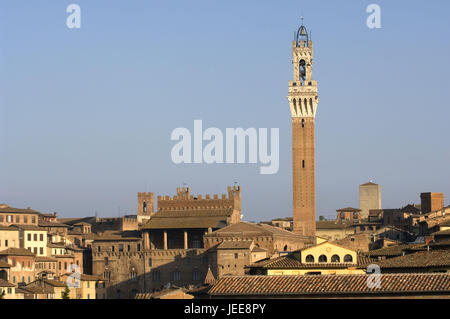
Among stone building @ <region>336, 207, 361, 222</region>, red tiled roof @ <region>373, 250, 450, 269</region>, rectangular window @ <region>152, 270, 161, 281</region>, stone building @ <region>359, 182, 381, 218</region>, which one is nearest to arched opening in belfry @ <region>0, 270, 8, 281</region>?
rectangular window @ <region>152, 270, 161, 281</region>

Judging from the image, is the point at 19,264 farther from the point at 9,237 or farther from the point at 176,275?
the point at 176,275

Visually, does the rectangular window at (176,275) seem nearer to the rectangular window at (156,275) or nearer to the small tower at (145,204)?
the rectangular window at (156,275)

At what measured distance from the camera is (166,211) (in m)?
100

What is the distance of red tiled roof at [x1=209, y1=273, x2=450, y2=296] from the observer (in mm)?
33906

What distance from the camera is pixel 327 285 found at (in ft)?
117

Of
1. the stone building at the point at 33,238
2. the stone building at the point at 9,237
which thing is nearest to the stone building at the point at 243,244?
the stone building at the point at 33,238

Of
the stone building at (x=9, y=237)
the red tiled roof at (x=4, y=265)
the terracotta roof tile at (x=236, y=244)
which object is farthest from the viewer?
the stone building at (x=9, y=237)

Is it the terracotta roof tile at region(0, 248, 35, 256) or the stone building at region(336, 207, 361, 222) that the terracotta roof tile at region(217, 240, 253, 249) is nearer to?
the terracotta roof tile at region(0, 248, 35, 256)

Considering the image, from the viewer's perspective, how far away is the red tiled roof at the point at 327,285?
33.9 m

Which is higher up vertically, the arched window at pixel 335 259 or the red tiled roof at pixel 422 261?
the red tiled roof at pixel 422 261

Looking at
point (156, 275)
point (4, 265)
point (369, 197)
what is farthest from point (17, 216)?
point (369, 197)

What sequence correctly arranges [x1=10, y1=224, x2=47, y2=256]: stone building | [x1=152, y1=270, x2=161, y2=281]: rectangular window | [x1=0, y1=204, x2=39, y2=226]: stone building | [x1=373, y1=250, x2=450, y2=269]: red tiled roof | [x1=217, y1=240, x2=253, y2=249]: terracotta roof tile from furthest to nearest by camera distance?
1. [x1=0, y1=204, x2=39, y2=226]: stone building
2. [x1=152, y1=270, x2=161, y2=281]: rectangular window
3. [x1=10, y1=224, x2=47, y2=256]: stone building
4. [x1=217, y1=240, x2=253, y2=249]: terracotta roof tile
5. [x1=373, y1=250, x2=450, y2=269]: red tiled roof
